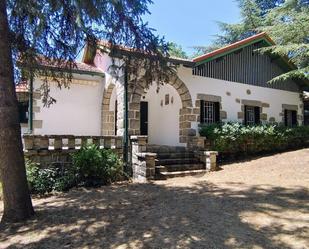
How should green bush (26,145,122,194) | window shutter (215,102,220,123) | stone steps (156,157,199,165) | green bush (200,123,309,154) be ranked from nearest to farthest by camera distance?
green bush (26,145,122,194) → stone steps (156,157,199,165) → green bush (200,123,309,154) → window shutter (215,102,220,123)

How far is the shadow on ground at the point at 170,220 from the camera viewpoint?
4352 mm

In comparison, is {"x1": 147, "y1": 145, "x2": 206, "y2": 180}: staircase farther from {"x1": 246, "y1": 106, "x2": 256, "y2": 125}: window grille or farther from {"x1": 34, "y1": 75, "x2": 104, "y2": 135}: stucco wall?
{"x1": 246, "y1": 106, "x2": 256, "y2": 125}: window grille

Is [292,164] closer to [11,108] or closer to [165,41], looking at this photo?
[165,41]

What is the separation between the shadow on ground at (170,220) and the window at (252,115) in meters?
6.67

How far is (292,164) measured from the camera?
33.6 feet

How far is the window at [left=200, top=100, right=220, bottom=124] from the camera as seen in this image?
12375mm

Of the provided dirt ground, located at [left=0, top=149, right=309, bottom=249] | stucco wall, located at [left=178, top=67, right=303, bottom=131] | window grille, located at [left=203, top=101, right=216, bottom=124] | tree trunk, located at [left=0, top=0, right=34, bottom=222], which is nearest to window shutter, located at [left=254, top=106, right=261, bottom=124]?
stucco wall, located at [left=178, top=67, right=303, bottom=131]

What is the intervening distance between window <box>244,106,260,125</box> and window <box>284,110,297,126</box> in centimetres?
207

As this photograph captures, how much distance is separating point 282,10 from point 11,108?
47.7ft

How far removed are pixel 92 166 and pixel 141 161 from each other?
1522 mm

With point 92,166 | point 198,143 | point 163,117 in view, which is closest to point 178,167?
point 198,143

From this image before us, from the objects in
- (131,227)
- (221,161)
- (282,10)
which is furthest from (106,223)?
(282,10)

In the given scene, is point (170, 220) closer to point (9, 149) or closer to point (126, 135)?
point (9, 149)

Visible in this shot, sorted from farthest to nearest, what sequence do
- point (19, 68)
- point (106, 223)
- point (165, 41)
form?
point (19, 68) → point (165, 41) → point (106, 223)
